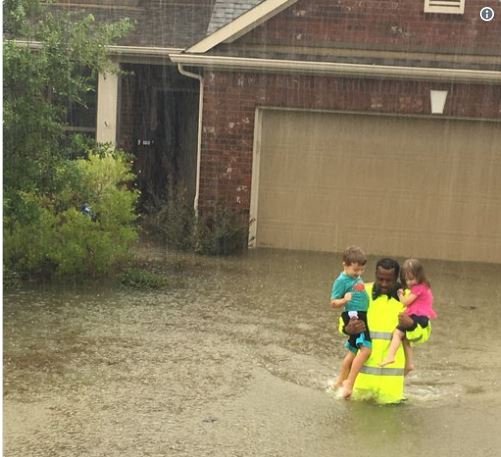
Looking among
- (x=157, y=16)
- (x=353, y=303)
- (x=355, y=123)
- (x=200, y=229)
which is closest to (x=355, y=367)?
(x=353, y=303)

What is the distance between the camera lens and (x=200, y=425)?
16.7ft

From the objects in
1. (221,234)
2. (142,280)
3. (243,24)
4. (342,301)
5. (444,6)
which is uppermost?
(444,6)

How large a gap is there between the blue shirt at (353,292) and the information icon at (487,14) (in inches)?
330

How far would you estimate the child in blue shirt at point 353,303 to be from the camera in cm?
568

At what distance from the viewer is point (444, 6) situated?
12664mm

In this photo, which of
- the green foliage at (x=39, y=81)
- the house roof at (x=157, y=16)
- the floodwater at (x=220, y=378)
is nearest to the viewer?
the floodwater at (x=220, y=378)

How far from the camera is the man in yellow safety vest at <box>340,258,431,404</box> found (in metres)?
5.67

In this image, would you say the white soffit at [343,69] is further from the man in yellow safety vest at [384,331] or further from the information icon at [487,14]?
the man in yellow safety vest at [384,331]

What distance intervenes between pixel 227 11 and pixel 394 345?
9109 millimetres

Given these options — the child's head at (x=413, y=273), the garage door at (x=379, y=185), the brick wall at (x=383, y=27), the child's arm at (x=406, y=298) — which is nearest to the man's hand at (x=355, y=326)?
the child's arm at (x=406, y=298)

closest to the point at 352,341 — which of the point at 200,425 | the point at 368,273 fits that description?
the point at 200,425

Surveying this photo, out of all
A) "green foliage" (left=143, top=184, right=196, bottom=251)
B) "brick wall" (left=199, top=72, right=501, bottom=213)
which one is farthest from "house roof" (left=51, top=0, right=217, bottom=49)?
"green foliage" (left=143, top=184, right=196, bottom=251)

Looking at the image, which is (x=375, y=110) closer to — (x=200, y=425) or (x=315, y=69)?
(x=315, y=69)

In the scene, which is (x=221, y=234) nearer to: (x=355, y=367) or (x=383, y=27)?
(x=383, y=27)
